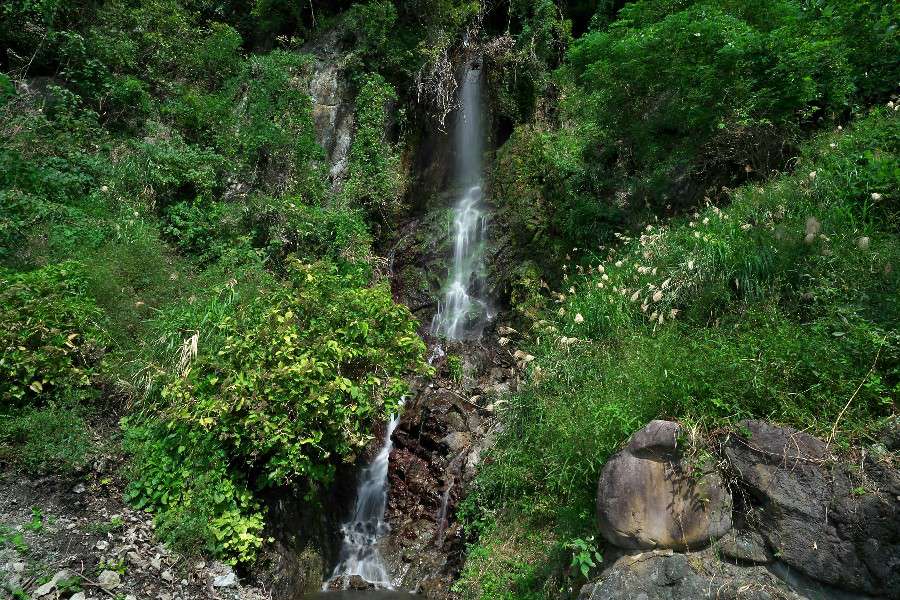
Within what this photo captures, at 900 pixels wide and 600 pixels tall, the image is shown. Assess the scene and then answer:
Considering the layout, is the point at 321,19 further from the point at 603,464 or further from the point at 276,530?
the point at 603,464

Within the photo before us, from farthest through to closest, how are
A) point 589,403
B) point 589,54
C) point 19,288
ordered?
point 589,54 → point 19,288 → point 589,403

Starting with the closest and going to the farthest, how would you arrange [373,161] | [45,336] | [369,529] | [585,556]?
[585,556]
[45,336]
[369,529]
[373,161]

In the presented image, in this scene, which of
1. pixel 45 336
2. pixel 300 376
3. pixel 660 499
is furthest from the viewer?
pixel 45 336

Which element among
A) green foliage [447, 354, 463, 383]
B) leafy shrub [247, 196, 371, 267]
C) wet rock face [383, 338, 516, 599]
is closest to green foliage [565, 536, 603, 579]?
wet rock face [383, 338, 516, 599]

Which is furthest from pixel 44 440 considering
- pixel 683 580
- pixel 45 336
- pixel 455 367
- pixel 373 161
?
pixel 373 161

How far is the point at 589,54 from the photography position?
31.0ft

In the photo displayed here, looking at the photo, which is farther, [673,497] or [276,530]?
[276,530]

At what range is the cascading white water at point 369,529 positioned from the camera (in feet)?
23.5

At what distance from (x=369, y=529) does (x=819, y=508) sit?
18.6 ft

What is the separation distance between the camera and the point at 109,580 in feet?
16.4

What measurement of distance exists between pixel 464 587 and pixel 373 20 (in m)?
13.3

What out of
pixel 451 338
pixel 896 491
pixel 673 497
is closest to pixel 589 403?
pixel 673 497

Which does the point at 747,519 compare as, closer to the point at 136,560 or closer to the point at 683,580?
the point at 683,580

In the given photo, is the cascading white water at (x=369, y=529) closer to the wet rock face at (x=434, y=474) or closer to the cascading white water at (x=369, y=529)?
the cascading white water at (x=369, y=529)
